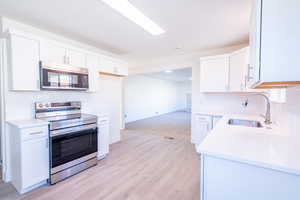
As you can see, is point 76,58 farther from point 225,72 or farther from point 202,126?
point 225,72

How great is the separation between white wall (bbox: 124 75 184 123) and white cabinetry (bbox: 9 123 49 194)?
4.80 meters

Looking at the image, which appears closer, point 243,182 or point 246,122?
point 243,182

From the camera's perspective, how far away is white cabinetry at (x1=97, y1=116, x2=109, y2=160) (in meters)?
3.05

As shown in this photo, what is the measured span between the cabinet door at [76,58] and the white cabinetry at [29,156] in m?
1.25

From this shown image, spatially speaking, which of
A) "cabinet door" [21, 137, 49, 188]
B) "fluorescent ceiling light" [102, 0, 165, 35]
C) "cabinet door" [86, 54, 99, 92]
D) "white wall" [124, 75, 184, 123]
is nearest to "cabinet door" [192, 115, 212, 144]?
"fluorescent ceiling light" [102, 0, 165, 35]

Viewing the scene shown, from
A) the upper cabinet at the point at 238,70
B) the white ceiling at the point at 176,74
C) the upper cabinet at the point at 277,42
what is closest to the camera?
the upper cabinet at the point at 277,42

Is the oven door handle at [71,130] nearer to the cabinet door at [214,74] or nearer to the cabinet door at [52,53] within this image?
the cabinet door at [52,53]

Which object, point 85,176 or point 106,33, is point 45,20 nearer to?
point 106,33

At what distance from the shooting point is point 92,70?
3.14m

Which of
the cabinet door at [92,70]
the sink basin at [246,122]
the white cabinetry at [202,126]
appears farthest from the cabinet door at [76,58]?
the sink basin at [246,122]

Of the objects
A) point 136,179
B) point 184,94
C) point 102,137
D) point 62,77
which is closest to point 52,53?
point 62,77

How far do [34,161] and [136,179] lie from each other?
4.93 ft

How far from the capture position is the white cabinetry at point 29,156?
198 cm

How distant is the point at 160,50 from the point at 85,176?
3384 mm
